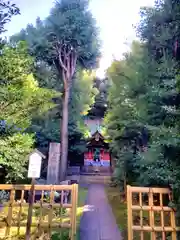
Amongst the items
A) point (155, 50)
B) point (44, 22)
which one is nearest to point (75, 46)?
point (44, 22)

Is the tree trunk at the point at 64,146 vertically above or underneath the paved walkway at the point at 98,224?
above

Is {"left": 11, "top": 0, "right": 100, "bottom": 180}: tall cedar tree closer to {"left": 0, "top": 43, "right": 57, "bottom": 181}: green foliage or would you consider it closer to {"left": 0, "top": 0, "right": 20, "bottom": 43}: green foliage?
{"left": 0, "top": 43, "right": 57, "bottom": 181}: green foliage

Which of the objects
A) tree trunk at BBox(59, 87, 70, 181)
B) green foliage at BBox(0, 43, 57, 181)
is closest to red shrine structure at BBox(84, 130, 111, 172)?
tree trunk at BBox(59, 87, 70, 181)

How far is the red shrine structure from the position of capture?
59.9 feet

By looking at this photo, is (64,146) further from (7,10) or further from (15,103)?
(7,10)

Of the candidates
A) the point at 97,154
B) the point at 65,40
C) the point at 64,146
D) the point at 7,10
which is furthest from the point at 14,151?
the point at 97,154

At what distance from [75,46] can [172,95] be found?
9335 millimetres

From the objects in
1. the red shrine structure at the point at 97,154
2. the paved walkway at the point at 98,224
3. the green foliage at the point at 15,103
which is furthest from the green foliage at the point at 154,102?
the red shrine structure at the point at 97,154

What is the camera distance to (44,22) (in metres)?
12.9

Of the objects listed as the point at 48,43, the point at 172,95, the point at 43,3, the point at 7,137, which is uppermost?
the point at 48,43

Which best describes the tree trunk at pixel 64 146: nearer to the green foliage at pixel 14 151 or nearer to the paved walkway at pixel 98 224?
the paved walkway at pixel 98 224

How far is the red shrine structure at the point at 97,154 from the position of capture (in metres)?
18.2

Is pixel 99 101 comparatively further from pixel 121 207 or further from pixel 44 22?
pixel 121 207

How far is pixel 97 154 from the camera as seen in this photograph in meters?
19.1
